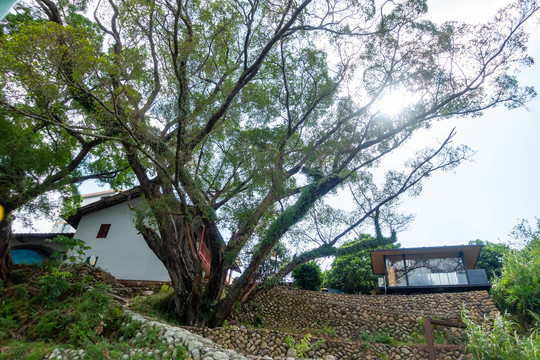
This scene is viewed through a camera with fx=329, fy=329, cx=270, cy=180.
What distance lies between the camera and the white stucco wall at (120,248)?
38.9 feet

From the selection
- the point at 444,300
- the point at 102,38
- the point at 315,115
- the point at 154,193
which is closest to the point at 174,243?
the point at 154,193

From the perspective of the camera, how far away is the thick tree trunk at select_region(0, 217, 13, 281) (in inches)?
339

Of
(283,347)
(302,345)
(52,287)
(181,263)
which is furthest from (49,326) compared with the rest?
(302,345)

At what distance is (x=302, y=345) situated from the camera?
7.07 meters

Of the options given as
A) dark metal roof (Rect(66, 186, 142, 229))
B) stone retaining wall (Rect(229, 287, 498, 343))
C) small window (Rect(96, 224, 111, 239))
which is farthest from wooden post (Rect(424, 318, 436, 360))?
small window (Rect(96, 224, 111, 239))

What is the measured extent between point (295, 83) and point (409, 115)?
11.2 ft

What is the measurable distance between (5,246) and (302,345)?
835 centimetres

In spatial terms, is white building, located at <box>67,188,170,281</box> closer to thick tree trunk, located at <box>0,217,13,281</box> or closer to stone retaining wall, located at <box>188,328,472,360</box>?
thick tree trunk, located at <box>0,217,13,281</box>

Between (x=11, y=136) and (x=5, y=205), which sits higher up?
(x=11, y=136)

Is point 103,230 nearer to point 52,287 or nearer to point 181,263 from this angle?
point 52,287

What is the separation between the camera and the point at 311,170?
934cm

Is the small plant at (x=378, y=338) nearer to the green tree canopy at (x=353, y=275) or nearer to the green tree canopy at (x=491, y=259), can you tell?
the green tree canopy at (x=353, y=275)

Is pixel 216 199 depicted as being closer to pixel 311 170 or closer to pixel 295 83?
pixel 311 170

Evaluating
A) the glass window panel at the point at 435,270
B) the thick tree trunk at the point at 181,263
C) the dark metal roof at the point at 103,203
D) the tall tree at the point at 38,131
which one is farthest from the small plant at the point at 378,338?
the dark metal roof at the point at 103,203
